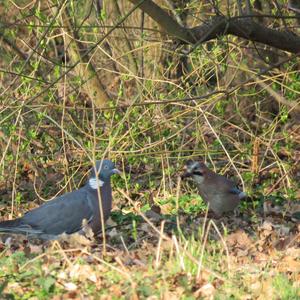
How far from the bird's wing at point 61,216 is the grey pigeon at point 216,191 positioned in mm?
1685

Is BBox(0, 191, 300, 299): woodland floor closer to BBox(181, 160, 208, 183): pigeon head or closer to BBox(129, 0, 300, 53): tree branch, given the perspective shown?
BBox(181, 160, 208, 183): pigeon head

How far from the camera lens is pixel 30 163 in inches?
489

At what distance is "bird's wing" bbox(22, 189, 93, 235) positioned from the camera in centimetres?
863

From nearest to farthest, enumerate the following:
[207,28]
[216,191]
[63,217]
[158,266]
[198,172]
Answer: [158,266]
[63,217]
[207,28]
[216,191]
[198,172]

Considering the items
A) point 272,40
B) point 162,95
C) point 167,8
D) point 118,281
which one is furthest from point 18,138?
point 118,281

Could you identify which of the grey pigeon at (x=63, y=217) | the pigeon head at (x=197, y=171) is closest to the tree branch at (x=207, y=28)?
the grey pigeon at (x=63, y=217)

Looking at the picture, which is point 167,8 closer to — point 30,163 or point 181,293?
point 30,163

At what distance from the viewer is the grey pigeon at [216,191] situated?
9.91 meters

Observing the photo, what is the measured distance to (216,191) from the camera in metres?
9.96

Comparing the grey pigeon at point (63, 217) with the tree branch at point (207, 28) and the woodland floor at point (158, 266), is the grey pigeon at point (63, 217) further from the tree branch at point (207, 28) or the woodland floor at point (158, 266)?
the tree branch at point (207, 28)

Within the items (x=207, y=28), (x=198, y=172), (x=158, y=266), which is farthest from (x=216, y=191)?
(x=158, y=266)

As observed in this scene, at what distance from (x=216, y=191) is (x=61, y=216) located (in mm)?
2018

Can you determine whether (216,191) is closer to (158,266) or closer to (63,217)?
(63,217)

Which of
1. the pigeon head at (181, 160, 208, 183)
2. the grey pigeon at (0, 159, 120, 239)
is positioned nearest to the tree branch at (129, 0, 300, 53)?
the grey pigeon at (0, 159, 120, 239)
